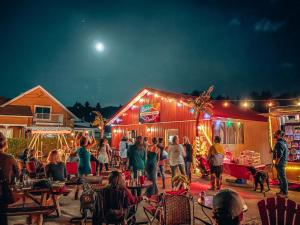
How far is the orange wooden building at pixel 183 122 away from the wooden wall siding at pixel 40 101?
14.4m

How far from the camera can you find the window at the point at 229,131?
48.9 feet

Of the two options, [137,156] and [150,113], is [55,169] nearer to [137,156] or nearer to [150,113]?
[137,156]

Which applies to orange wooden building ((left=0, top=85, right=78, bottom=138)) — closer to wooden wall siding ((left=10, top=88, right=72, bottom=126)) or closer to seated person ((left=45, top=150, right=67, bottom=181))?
wooden wall siding ((left=10, top=88, right=72, bottom=126))

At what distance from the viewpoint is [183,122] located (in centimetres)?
1599

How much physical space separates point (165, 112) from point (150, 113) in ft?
4.70

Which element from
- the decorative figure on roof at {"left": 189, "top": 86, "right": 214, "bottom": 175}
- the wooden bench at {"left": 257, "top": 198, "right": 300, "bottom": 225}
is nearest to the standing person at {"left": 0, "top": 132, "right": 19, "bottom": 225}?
the wooden bench at {"left": 257, "top": 198, "right": 300, "bottom": 225}

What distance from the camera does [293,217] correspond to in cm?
376

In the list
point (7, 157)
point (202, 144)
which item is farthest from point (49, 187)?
point (202, 144)

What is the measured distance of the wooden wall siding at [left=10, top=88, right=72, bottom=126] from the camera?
101 ft

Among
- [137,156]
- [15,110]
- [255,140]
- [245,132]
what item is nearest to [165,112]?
[245,132]

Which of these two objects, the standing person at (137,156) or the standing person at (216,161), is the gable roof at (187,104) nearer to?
the standing person at (216,161)

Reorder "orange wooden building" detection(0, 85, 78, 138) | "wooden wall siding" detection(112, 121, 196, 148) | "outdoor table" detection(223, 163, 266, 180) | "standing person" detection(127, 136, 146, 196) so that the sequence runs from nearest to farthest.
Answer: "standing person" detection(127, 136, 146, 196), "outdoor table" detection(223, 163, 266, 180), "wooden wall siding" detection(112, 121, 196, 148), "orange wooden building" detection(0, 85, 78, 138)

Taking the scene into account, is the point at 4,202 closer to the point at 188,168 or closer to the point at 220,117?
the point at 188,168

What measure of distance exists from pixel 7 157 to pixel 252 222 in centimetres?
522
